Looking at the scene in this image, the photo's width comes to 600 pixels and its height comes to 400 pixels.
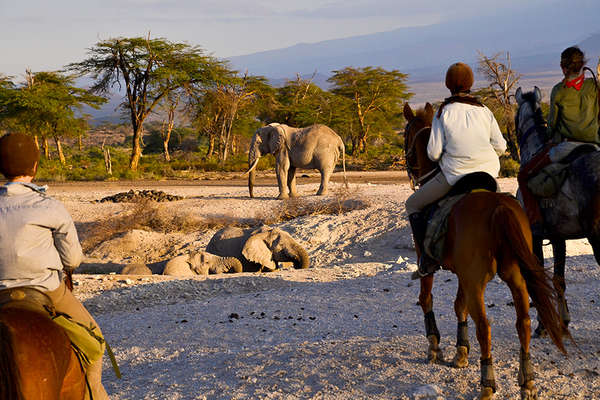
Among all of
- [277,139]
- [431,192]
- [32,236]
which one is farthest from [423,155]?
[277,139]

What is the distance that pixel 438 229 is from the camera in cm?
418

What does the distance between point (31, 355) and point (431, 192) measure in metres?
2.80

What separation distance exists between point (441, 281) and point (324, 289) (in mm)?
1487

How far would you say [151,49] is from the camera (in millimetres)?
30734

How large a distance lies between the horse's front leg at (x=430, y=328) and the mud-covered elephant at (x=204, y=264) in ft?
18.3

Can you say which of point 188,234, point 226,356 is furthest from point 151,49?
point 226,356

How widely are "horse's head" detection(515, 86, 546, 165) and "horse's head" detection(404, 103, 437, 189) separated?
1.34 m

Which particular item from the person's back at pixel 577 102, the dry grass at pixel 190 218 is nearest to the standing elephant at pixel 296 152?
the dry grass at pixel 190 218

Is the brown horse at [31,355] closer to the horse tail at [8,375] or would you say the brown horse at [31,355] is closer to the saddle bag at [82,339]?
the horse tail at [8,375]

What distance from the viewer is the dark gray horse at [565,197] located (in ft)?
16.4

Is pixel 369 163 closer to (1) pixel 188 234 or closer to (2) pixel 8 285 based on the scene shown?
(1) pixel 188 234

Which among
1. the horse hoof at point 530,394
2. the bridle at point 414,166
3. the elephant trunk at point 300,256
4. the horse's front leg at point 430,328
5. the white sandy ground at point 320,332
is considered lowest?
the elephant trunk at point 300,256

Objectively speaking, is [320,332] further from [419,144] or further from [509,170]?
[509,170]

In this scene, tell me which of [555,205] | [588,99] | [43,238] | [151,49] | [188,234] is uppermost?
[151,49]
